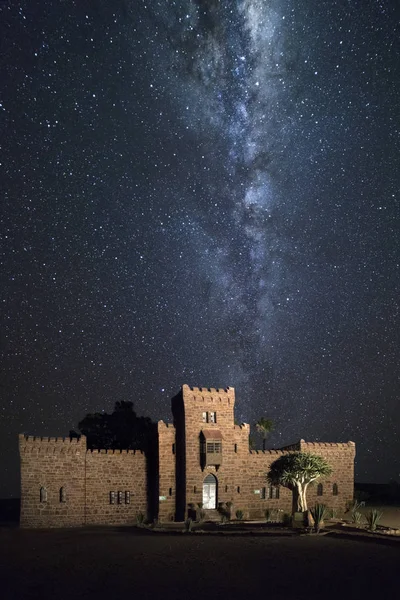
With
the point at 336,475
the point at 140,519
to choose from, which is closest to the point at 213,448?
the point at 140,519

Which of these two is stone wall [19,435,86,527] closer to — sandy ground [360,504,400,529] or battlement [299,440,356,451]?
battlement [299,440,356,451]

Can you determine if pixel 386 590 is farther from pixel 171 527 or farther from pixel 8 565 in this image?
pixel 171 527

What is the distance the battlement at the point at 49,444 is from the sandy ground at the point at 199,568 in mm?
8760

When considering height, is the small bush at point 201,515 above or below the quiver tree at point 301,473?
below

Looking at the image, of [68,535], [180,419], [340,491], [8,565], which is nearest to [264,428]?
[340,491]

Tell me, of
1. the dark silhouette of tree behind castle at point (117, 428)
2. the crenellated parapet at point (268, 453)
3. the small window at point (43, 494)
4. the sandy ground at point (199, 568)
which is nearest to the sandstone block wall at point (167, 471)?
the crenellated parapet at point (268, 453)

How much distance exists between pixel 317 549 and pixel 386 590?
7573 millimetres

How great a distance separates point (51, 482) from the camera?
117 ft

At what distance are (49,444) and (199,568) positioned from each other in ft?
65.4

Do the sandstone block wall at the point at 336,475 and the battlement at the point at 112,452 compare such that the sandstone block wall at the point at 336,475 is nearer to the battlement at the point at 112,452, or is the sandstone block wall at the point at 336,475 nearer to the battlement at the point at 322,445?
the battlement at the point at 322,445

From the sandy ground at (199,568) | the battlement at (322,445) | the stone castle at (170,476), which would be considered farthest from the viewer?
the battlement at (322,445)

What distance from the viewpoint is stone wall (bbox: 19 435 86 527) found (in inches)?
1384

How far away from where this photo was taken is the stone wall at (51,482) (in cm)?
3516

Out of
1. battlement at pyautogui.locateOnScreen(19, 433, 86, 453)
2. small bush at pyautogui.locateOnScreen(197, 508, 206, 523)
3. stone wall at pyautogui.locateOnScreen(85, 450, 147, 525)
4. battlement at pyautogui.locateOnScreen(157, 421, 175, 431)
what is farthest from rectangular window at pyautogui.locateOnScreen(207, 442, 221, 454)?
battlement at pyautogui.locateOnScreen(19, 433, 86, 453)
